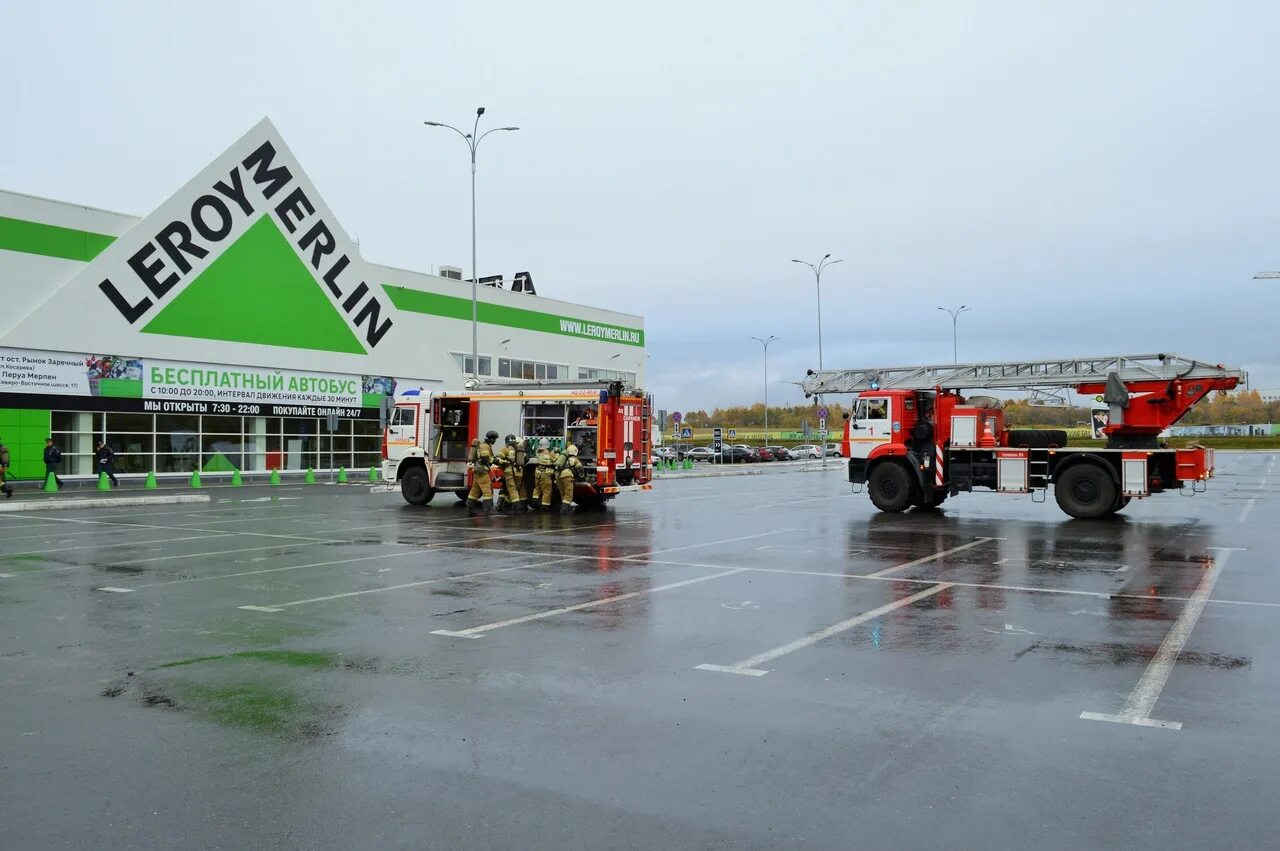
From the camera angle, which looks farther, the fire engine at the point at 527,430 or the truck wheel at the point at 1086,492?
the fire engine at the point at 527,430

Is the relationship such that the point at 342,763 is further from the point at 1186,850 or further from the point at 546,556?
the point at 546,556

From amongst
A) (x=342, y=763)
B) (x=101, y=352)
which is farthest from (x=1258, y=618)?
(x=101, y=352)

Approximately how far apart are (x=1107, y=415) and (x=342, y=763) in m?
19.0

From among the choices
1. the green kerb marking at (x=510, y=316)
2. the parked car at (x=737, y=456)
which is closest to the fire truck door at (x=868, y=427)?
the green kerb marking at (x=510, y=316)

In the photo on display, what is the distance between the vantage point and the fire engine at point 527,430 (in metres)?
22.2

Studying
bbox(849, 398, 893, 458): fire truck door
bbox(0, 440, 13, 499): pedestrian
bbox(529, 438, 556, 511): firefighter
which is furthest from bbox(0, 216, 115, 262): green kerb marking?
bbox(849, 398, 893, 458): fire truck door

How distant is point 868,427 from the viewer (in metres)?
22.2

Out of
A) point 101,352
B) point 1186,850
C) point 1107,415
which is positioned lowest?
point 1186,850

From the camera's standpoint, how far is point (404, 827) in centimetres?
434

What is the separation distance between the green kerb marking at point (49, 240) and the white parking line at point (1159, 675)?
32461mm

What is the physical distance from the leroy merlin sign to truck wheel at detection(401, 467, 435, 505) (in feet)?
46.3

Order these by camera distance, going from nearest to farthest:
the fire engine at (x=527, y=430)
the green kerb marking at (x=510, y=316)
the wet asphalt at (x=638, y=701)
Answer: the wet asphalt at (x=638, y=701), the fire engine at (x=527, y=430), the green kerb marking at (x=510, y=316)

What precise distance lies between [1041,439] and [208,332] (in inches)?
1094

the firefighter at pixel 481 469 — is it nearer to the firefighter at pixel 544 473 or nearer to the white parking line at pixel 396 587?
the firefighter at pixel 544 473
